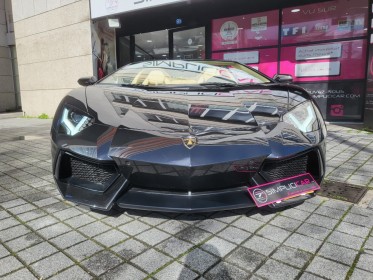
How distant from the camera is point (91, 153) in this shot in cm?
194

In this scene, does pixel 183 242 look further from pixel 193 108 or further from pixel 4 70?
pixel 4 70

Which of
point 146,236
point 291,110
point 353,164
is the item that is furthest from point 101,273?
point 353,164

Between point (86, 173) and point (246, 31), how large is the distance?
6.68 m

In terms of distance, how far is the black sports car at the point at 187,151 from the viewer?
1.86 meters

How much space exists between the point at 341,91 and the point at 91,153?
6091mm

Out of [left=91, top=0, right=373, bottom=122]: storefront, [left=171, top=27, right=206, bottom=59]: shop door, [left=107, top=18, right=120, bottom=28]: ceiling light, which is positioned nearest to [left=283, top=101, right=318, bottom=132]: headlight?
[left=91, top=0, right=373, bottom=122]: storefront

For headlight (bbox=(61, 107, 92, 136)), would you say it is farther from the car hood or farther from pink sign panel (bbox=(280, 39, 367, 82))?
pink sign panel (bbox=(280, 39, 367, 82))

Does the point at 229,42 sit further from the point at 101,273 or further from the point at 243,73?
the point at 101,273

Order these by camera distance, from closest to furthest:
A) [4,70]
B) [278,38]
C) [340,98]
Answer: [340,98] < [278,38] < [4,70]

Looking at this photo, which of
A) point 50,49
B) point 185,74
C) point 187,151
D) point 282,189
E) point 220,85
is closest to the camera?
point 187,151

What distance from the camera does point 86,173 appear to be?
204 cm

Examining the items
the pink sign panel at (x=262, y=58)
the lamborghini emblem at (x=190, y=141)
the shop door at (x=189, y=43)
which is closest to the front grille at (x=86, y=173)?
the lamborghini emblem at (x=190, y=141)

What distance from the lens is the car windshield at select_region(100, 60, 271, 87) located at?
117 inches

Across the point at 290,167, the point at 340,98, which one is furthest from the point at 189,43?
the point at 290,167
